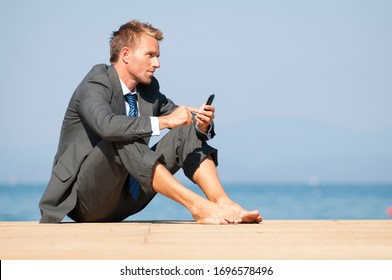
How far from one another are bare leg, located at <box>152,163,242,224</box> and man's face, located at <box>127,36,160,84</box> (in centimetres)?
53

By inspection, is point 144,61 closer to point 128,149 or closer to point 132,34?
point 132,34

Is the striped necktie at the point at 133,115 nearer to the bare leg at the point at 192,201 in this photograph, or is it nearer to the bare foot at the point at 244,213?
the bare leg at the point at 192,201

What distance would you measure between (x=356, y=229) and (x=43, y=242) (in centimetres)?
134

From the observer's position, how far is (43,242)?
125 inches

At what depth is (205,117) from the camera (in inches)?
157

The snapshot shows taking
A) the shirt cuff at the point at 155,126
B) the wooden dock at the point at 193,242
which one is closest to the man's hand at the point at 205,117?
the shirt cuff at the point at 155,126

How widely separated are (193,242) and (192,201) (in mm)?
727

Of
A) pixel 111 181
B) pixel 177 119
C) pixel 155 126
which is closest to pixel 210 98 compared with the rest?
pixel 177 119

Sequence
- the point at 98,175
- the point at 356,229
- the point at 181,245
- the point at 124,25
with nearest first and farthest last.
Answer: the point at 181,245, the point at 356,229, the point at 98,175, the point at 124,25

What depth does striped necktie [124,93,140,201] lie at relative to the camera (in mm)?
4129

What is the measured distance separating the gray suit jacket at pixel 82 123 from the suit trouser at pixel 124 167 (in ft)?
0.23

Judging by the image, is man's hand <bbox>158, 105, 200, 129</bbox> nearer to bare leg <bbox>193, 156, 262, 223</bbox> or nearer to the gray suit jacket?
the gray suit jacket
